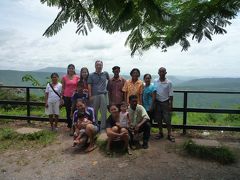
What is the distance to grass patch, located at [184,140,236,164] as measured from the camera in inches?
230

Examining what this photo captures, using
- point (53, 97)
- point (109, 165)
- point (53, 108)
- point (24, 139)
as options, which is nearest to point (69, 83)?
point (53, 97)

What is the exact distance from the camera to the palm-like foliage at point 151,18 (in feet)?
6.56

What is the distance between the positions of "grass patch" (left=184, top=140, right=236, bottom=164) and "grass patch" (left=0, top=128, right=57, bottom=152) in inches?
124

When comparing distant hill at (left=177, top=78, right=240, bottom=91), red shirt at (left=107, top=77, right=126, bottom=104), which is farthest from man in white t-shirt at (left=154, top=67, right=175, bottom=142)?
distant hill at (left=177, top=78, right=240, bottom=91)

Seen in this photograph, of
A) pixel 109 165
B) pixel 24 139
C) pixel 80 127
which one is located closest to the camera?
pixel 109 165

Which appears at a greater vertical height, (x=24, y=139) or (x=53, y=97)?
(x=53, y=97)

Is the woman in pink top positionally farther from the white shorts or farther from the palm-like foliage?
the palm-like foliage

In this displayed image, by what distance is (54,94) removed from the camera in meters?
7.94

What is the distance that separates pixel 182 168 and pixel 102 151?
170 centimetres

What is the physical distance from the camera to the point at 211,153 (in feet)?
19.7

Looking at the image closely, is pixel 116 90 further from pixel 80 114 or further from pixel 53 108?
pixel 53 108

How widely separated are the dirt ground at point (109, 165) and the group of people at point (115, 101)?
1.24 ft

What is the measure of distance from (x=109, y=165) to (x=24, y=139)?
8.66 ft

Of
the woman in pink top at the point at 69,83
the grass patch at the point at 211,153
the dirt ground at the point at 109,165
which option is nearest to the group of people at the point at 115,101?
the woman in pink top at the point at 69,83
